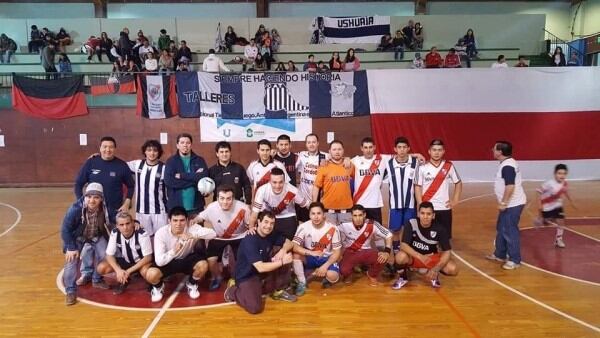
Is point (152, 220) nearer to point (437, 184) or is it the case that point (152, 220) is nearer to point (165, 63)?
point (437, 184)

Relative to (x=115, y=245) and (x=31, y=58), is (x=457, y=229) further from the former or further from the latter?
(x=31, y=58)

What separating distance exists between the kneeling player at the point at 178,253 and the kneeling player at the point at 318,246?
1033 mm

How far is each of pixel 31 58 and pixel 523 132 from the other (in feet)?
57.1

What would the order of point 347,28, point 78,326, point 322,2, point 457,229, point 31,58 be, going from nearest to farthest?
point 78,326 → point 457,229 → point 31,58 → point 347,28 → point 322,2

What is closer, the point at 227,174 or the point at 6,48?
the point at 227,174

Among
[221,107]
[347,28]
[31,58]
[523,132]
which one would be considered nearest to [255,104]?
[221,107]

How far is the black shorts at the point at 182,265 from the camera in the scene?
4.91 meters

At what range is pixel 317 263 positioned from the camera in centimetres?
550

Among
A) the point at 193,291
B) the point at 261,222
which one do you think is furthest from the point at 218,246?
the point at 261,222

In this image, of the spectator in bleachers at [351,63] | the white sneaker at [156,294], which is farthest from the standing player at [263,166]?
the spectator in bleachers at [351,63]

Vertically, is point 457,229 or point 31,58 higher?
point 31,58

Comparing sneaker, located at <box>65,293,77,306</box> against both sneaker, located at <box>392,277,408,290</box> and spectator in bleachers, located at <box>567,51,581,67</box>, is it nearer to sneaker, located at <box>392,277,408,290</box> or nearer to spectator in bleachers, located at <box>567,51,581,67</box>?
sneaker, located at <box>392,277,408,290</box>

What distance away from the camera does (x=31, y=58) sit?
16.2 m

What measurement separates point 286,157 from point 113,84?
364 inches
